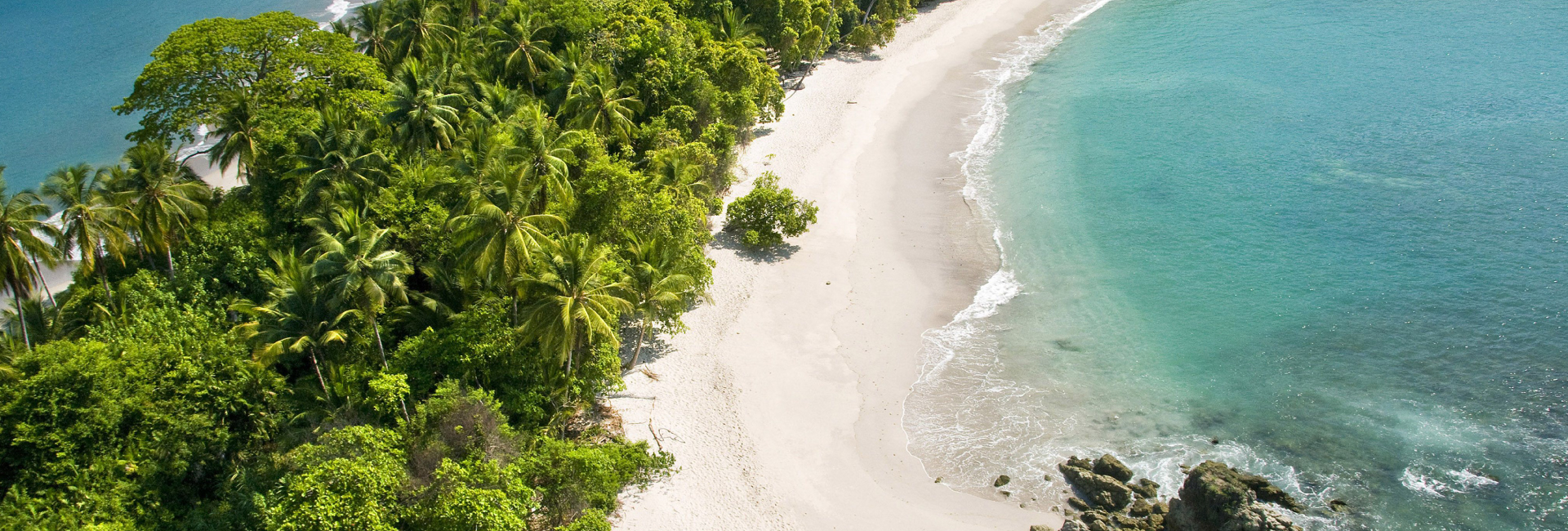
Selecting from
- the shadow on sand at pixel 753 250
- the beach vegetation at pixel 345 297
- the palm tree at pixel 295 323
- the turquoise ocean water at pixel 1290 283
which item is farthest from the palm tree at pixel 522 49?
the turquoise ocean water at pixel 1290 283

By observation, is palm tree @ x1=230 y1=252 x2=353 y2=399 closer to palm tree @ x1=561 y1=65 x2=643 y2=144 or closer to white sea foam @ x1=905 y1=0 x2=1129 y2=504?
palm tree @ x1=561 y1=65 x2=643 y2=144

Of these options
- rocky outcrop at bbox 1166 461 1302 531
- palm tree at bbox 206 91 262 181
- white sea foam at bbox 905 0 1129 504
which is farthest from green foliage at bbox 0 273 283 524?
rocky outcrop at bbox 1166 461 1302 531

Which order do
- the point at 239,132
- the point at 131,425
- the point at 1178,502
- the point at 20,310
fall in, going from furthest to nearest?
1. the point at 239,132
2. the point at 20,310
3. the point at 1178,502
4. the point at 131,425

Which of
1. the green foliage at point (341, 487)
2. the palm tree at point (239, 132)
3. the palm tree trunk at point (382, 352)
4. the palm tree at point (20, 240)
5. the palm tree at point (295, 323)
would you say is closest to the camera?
the green foliage at point (341, 487)

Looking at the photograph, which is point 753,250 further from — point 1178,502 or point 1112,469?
point 1178,502

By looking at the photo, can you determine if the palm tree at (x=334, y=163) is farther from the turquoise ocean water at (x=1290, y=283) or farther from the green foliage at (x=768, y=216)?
the turquoise ocean water at (x=1290, y=283)

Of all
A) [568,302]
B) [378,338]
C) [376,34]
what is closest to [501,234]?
[568,302]
